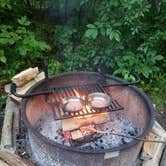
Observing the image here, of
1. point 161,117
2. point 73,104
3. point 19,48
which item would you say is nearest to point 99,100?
point 73,104

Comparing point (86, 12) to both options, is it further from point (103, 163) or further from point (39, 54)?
point (103, 163)

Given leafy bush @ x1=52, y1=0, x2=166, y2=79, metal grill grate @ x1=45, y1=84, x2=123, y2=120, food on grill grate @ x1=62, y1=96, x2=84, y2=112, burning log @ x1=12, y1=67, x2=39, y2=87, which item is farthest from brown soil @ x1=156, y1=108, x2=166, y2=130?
burning log @ x1=12, y1=67, x2=39, y2=87

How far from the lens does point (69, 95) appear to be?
266 centimetres

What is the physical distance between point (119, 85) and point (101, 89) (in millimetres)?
188

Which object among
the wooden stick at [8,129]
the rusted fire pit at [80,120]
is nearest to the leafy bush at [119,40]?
the rusted fire pit at [80,120]

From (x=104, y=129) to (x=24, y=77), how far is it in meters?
1.06

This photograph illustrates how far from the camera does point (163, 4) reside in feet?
12.0

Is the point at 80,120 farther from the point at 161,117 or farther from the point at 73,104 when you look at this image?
the point at 161,117

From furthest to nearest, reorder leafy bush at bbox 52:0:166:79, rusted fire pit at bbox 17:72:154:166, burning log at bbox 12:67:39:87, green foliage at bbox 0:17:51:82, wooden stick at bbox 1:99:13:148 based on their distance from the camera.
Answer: green foliage at bbox 0:17:51:82, leafy bush at bbox 52:0:166:79, burning log at bbox 12:67:39:87, wooden stick at bbox 1:99:13:148, rusted fire pit at bbox 17:72:154:166

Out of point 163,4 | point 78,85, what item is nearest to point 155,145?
point 78,85

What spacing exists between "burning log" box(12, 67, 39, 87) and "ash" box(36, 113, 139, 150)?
50 cm

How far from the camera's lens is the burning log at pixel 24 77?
300 cm

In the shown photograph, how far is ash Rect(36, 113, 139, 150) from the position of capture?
8.36ft

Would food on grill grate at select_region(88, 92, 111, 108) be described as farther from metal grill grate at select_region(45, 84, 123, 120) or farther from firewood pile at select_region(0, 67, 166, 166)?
firewood pile at select_region(0, 67, 166, 166)
